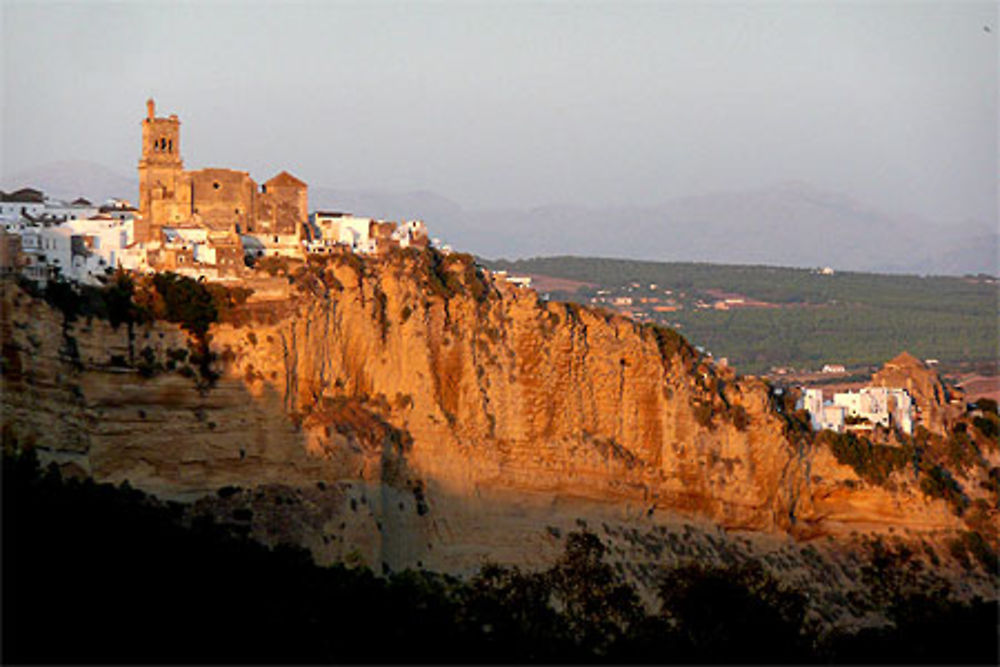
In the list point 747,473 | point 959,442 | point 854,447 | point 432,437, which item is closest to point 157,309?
point 432,437

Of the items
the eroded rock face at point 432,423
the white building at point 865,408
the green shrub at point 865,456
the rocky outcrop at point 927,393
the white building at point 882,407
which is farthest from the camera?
the rocky outcrop at point 927,393

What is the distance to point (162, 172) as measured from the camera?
42844mm

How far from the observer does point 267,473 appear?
3750 cm

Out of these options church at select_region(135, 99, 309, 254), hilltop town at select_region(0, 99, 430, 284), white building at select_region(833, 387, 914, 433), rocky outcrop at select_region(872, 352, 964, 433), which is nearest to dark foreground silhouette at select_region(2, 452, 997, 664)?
hilltop town at select_region(0, 99, 430, 284)

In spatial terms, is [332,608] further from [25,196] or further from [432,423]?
[25,196]

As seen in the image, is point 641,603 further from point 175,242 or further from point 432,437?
point 175,242

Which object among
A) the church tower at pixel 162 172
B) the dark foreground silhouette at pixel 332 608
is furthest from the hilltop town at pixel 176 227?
the dark foreground silhouette at pixel 332 608

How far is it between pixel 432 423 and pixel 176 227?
696 centimetres

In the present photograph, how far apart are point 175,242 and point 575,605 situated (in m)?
11.1

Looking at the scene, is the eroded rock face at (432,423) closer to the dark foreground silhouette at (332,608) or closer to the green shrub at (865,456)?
the green shrub at (865,456)

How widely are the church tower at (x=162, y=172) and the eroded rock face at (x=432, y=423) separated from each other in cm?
451

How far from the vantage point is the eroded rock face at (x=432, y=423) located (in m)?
36.2

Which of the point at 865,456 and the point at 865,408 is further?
the point at 865,408

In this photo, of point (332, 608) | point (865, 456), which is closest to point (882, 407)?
point (865, 456)
